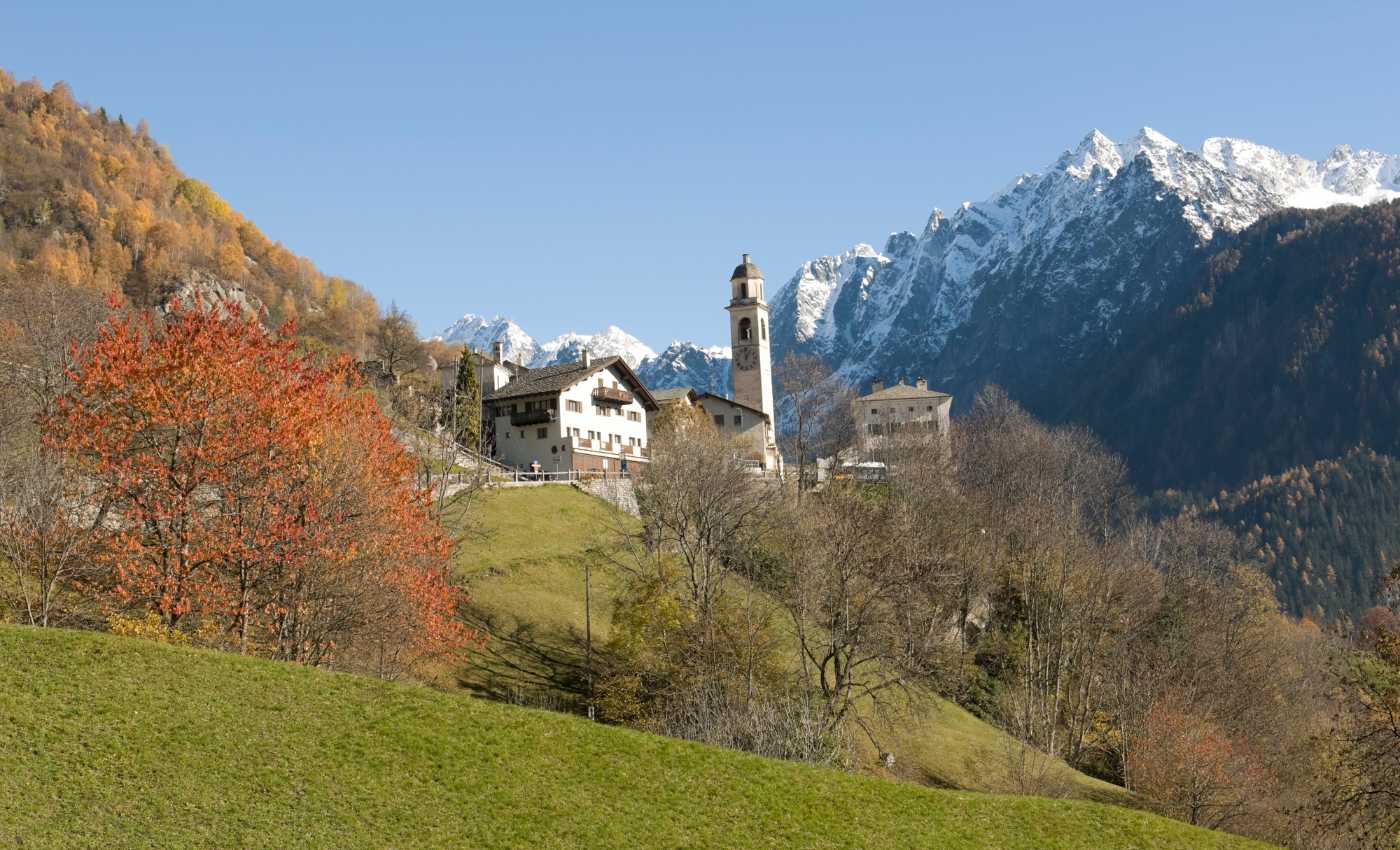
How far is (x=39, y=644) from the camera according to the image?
3212cm

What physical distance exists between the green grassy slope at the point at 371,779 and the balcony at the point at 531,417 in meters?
67.9


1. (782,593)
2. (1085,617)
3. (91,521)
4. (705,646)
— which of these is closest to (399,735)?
(91,521)

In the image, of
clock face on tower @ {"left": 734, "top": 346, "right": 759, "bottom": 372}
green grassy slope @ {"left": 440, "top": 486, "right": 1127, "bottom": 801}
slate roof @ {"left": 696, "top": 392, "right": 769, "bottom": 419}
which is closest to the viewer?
green grassy slope @ {"left": 440, "top": 486, "right": 1127, "bottom": 801}

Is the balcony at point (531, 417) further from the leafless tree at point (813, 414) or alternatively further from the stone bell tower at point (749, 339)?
the stone bell tower at point (749, 339)

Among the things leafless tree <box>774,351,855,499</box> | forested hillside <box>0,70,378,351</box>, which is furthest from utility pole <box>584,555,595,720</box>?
forested hillside <box>0,70,378,351</box>

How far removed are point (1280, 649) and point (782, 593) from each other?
48439 mm

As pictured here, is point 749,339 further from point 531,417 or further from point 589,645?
point 589,645

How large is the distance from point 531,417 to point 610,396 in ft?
25.0

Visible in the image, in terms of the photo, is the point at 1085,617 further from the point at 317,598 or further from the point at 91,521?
the point at 91,521

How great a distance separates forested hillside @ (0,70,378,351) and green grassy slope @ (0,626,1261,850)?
10297cm

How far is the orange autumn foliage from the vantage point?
42.7m

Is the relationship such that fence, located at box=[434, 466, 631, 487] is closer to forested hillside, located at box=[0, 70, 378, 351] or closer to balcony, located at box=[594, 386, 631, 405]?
balcony, located at box=[594, 386, 631, 405]

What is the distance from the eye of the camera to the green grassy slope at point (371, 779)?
26812 millimetres

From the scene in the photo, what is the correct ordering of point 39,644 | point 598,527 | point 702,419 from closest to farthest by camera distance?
point 39,644 < point 598,527 < point 702,419
